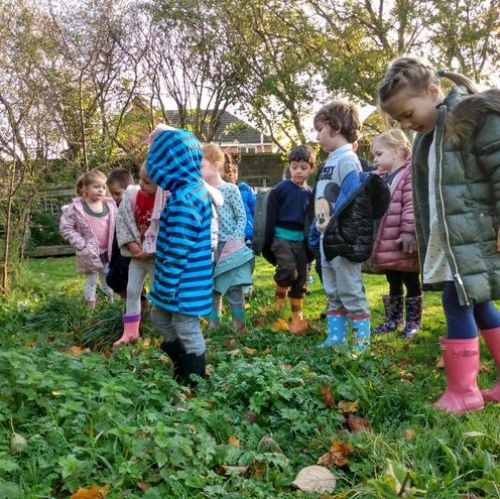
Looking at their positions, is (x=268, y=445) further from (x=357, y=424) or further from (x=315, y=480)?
(x=357, y=424)

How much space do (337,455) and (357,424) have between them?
37 cm

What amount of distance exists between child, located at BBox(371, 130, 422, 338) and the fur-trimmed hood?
188 cm

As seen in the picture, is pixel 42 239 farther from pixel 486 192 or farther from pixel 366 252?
pixel 486 192

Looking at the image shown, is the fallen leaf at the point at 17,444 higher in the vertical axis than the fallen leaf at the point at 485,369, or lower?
lower

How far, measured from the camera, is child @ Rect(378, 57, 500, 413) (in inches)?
116

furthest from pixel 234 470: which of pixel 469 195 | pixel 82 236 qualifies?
pixel 82 236

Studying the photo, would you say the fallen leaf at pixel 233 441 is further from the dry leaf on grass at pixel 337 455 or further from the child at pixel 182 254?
the child at pixel 182 254

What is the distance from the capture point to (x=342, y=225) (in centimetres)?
427

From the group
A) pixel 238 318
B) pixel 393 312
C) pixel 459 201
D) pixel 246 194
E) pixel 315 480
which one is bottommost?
pixel 315 480

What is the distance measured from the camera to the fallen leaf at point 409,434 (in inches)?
103

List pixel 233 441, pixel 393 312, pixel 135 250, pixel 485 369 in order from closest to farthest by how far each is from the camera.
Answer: pixel 233 441, pixel 485 369, pixel 135 250, pixel 393 312

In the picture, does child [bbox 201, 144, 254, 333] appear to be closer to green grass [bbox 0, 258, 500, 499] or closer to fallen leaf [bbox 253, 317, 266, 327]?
fallen leaf [bbox 253, 317, 266, 327]

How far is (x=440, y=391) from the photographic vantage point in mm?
3324

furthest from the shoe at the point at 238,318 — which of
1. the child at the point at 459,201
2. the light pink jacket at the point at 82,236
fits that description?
the child at the point at 459,201
